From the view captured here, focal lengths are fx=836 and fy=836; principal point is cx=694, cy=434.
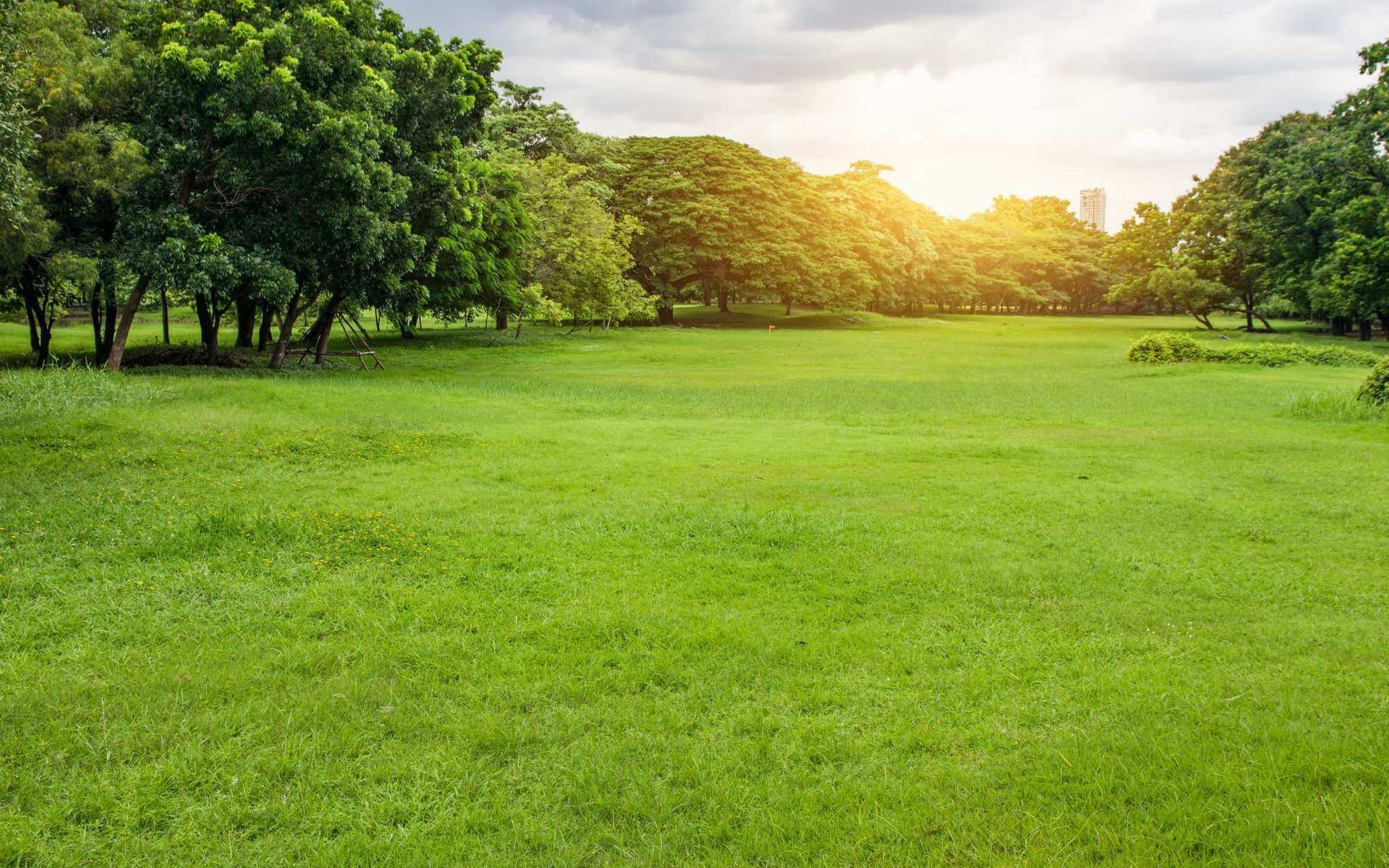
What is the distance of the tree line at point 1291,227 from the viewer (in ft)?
112

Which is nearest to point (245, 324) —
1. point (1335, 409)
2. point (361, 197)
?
point (361, 197)

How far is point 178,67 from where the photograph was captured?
17.0m

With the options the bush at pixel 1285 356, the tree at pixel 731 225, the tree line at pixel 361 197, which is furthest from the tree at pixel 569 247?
the bush at pixel 1285 356

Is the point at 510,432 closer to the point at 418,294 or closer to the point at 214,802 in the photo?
the point at 214,802

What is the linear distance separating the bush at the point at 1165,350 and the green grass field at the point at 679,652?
17.1 meters

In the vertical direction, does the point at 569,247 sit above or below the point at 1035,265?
below

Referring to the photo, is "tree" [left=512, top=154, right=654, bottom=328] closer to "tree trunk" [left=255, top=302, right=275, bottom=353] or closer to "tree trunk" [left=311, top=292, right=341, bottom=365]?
"tree trunk" [left=255, top=302, right=275, bottom=353]

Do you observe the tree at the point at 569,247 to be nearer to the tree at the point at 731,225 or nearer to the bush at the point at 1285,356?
the tree at the point at 731,225

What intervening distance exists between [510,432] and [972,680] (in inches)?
380

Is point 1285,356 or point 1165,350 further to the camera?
point 1165,350

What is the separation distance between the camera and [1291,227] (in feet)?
130

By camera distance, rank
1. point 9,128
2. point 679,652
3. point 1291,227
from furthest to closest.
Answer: point 1291,227, point 9,128, point 679,652

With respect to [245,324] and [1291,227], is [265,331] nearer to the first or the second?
[245,324]

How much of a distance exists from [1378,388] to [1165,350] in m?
13.2
